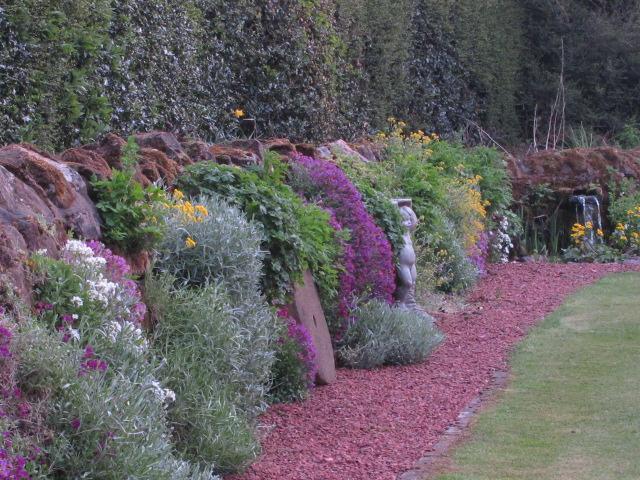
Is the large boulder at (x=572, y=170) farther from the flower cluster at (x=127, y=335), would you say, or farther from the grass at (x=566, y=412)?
the flower cluster at (x=127, y=335)

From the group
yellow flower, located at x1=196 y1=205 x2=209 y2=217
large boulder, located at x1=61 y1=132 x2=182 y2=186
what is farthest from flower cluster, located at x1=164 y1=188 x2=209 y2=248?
large boulder, located at x1=61 y1=132 x2=182 y2=186

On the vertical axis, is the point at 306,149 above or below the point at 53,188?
below

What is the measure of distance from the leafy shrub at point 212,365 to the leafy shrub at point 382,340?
2.03 meters

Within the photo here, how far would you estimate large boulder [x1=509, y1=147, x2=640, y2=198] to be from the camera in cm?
1675

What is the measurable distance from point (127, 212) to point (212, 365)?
0.99 meters

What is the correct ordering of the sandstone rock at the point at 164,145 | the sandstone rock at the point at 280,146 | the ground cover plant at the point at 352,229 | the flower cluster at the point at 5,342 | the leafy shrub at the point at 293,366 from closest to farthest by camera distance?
1. the flower cluster at the point at 5,342
2. the leafy shrub at the point at 293,366
3. the sandstone rock at the point at 164,145
4. the ground cover plant at the point at 352,229
5. the sandstone rock at the point at 280,146

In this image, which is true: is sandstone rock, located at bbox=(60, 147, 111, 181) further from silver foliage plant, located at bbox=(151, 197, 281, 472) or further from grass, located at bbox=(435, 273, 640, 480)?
grass, located at bbox=(435, 273, 640, 480)

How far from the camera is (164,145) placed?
7762 millimetres

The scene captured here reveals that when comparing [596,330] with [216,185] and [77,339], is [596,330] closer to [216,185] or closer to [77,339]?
[216,185]

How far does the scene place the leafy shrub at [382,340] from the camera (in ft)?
27.2

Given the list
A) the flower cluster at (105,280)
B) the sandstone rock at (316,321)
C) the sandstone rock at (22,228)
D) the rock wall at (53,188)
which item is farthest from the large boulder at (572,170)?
the sandstone rock at (22,228)

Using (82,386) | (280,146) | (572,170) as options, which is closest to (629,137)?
(572,170)

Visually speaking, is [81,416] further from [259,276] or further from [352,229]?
[352,229]

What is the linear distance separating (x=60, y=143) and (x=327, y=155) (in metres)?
3.80
